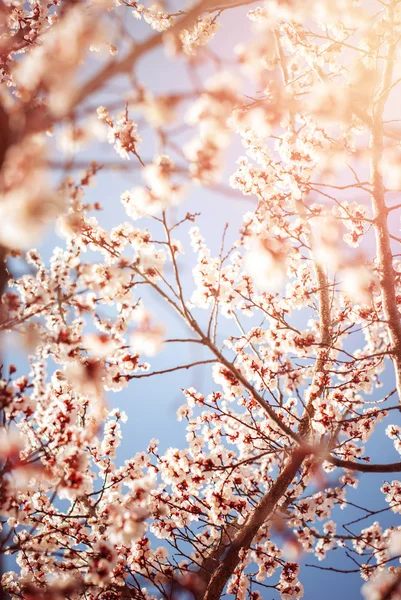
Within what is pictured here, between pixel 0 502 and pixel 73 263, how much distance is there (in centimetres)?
206

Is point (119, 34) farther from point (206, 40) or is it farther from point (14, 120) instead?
point (206, 40)

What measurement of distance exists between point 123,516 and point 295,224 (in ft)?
13.7

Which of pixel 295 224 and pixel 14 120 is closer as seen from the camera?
pixel 14 120

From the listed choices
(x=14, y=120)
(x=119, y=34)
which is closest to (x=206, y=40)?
(x=119, y=34)

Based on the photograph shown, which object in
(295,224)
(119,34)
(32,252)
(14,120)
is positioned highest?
(295,224)

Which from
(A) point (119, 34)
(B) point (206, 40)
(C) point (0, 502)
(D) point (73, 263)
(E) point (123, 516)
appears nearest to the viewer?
(A) point (119, 34)

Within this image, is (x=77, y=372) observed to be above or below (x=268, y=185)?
below

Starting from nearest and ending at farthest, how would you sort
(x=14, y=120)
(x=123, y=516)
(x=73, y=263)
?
1. (x=14, y=120)
2. (x=123, y=516)
3. (x=73, y=263)

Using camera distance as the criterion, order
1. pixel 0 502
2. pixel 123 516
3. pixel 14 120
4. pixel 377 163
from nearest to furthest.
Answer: pixel 14 120, pixel 0 502, pixel 123 516, pixel 377 163

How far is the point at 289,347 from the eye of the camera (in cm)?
491

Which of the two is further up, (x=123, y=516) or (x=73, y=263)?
(x=73, y=263)

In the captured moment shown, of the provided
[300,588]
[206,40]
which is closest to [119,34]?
[206,40]

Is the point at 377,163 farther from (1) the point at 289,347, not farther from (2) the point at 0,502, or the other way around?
(2) the point at 0,502

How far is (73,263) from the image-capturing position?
3219 mm
